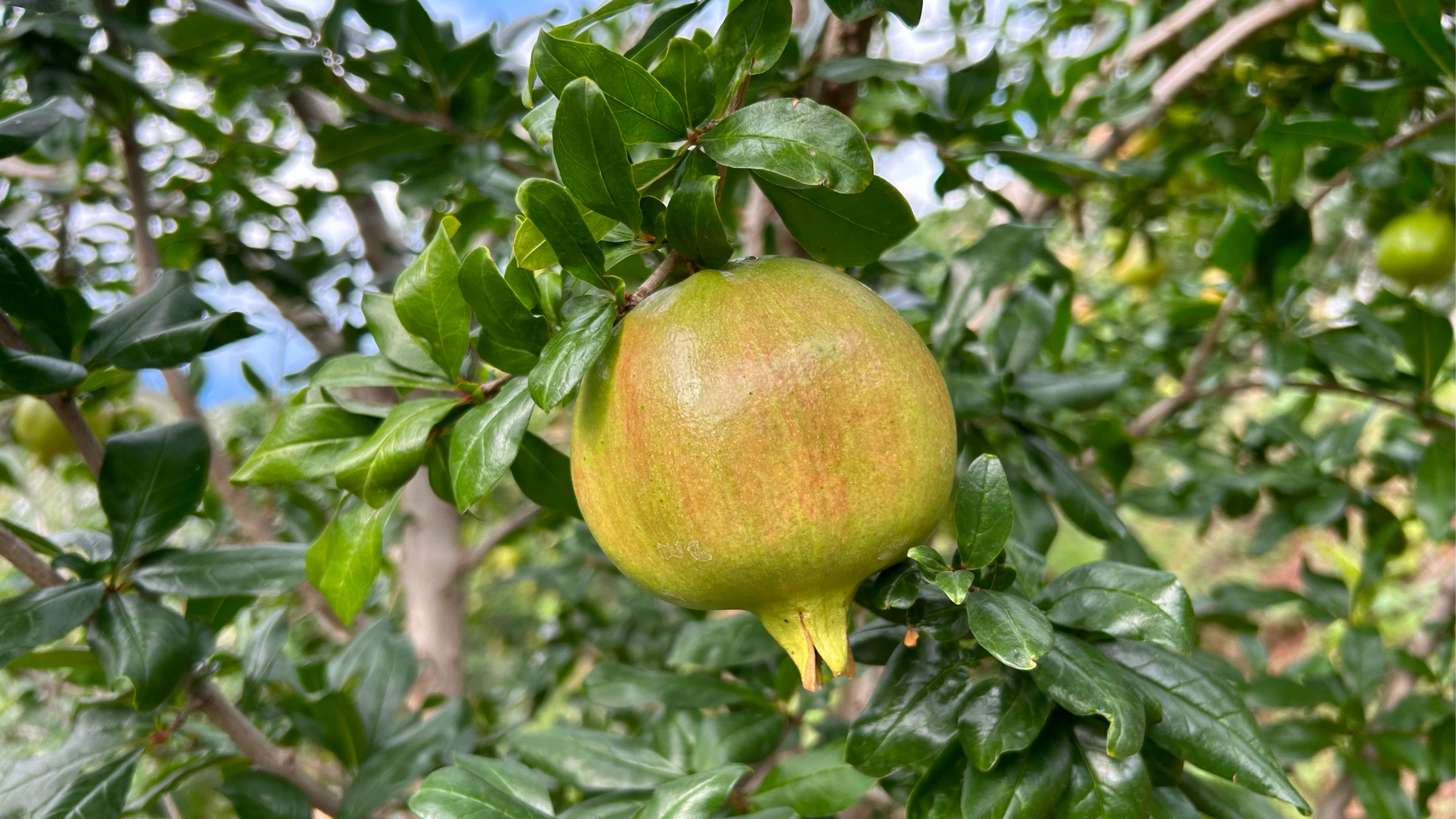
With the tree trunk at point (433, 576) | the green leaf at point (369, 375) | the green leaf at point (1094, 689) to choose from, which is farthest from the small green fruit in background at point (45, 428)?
the green leaf at point (1094, 689)

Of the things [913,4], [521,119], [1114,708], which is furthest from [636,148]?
[1114,708]

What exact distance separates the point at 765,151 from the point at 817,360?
4.7 inches

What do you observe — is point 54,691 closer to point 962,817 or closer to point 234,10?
point 234,10

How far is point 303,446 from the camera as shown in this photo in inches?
25.7

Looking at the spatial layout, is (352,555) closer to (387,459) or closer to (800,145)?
(387,459)

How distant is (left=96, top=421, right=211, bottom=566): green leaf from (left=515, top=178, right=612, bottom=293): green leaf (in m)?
0.42

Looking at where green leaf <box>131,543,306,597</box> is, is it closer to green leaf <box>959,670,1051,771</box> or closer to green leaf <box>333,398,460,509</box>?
green leaf <box>333,398,460,509</box>

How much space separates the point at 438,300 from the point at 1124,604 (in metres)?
0.49

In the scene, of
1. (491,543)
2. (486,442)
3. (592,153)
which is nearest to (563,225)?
(592,153)

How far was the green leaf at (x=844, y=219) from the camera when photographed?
22.6 inches

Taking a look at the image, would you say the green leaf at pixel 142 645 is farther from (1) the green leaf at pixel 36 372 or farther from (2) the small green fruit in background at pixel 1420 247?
(2) the small green fruit in background at pixel 1420 247

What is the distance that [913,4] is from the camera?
577mm

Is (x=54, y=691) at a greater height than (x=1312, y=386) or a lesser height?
lesser

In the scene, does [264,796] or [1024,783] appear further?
[264,796]
